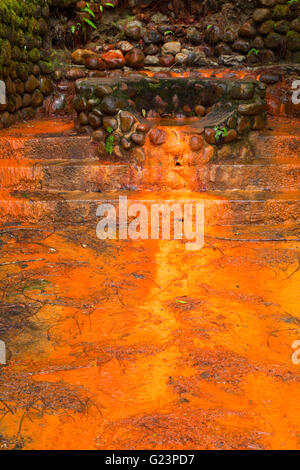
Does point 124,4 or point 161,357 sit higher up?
point 124,4

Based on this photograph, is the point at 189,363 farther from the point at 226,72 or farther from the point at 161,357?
the point at 226,72

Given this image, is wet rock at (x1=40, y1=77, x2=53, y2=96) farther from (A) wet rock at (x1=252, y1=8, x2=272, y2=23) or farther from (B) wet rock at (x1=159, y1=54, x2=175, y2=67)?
(A) wet rock at (x1=252, y1=8, x2=272, y2=23)

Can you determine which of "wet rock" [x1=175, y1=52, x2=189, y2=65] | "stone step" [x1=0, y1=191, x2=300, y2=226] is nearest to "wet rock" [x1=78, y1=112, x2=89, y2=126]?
"stone step" [x1=0, y1=191, x2=300, y2=226]

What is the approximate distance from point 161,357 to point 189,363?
0.16 metres

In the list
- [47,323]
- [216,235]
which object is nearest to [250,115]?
[216,235]

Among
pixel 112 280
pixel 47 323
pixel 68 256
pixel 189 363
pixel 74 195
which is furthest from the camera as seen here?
pixel 74 195

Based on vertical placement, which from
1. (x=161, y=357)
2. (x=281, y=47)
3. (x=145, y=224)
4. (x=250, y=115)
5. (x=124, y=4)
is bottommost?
(x=145, y=224)

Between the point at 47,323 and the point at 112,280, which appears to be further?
the point at 112,280

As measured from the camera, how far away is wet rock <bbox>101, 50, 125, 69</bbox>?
706cm

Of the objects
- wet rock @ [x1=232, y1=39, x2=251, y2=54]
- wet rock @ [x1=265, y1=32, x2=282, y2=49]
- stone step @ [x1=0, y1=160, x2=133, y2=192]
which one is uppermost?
wet rock @ [x1=265, y1=32, x2=282, y2=49]

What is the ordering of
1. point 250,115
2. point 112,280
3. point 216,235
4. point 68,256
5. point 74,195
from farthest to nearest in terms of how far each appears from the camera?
1. point 250,115
2. point 74,195
3. point 216,235
4. point 68,256
5. point 112,280

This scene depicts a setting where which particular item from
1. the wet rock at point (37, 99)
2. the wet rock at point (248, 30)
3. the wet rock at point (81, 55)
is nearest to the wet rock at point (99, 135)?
the wet rock at point (37, 99)

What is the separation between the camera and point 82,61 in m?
7.20

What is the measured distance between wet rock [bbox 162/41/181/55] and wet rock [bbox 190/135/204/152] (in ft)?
11.1
